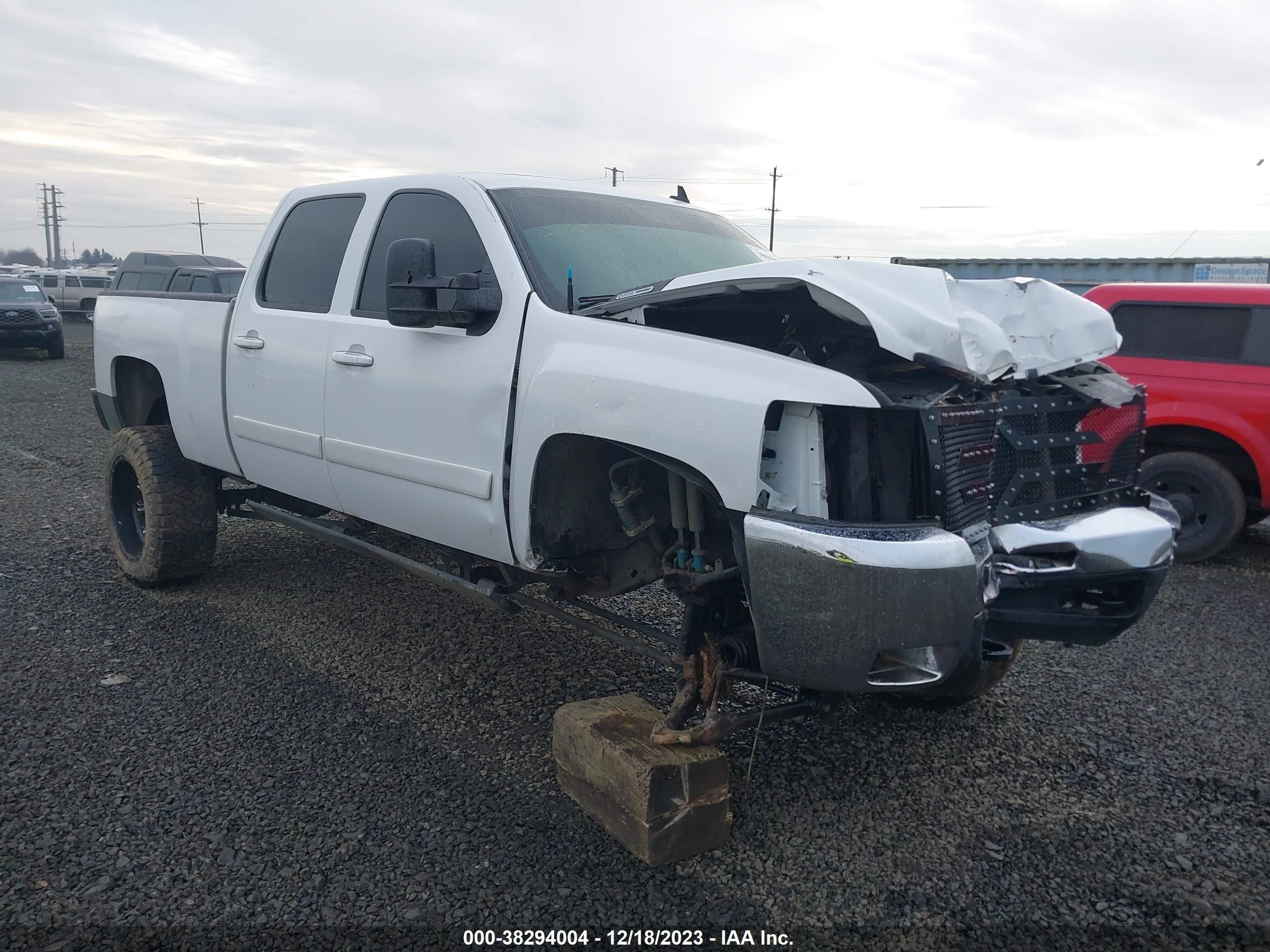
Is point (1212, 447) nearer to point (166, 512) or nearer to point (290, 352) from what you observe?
point (290, 352)

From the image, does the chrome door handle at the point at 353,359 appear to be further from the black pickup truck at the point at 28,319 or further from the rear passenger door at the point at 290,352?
the black pickup truck at the point at 28,319

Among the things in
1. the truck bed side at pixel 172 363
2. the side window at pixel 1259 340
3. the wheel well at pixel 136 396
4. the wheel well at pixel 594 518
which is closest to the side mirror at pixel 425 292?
the wheel well at pixel 594 518

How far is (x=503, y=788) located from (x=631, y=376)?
1.47 m

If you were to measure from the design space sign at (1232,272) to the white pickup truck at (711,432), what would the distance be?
65.0ft

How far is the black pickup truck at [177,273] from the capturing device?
1695cm

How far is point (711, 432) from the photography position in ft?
8.92

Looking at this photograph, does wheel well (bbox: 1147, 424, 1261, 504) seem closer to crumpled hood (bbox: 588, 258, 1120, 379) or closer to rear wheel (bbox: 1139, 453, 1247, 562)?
rear wheel (bbox: 1139, 453, 1247, 562)

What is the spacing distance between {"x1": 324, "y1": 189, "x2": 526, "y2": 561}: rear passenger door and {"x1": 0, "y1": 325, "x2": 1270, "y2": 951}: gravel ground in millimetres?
828

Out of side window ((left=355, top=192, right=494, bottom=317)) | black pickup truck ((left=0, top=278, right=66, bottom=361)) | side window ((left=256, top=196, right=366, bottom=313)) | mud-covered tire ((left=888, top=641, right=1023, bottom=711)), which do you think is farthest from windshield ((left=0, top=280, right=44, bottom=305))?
mud-covered tire ((left=888, top=641, right=1023, bottom=711))

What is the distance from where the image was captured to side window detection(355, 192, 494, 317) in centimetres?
375

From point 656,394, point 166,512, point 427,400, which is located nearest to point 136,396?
point 166,512

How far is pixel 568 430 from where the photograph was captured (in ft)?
10.2

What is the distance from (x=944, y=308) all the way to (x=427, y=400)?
1.84 m

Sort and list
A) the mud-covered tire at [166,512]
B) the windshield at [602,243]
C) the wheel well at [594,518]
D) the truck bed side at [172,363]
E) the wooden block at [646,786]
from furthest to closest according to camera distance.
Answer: the mud-covered tire at [166,512] < the truck bed side at [172,363] < the windshield at [602,243] < the wheel well at [594,518] < the wooden block at [646,786]
